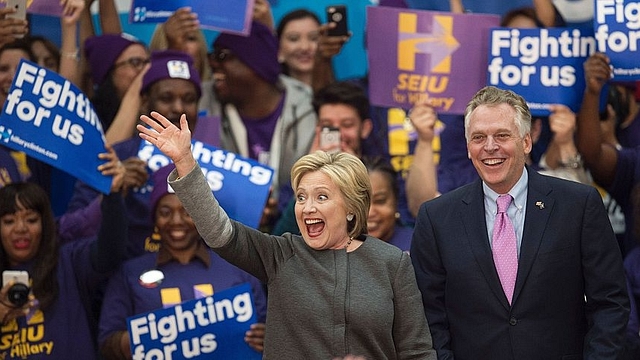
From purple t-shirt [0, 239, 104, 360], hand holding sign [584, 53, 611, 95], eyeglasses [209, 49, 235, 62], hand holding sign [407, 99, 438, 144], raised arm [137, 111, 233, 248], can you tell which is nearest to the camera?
raised arm [137, 111, 233, 248]

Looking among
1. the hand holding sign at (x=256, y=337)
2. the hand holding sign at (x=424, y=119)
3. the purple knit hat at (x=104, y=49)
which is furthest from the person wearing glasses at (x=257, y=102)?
the hand holding sign at (x=256, y=337)

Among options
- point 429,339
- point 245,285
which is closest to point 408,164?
point 245,285

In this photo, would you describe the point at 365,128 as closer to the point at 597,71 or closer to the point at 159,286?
the point at 597,71

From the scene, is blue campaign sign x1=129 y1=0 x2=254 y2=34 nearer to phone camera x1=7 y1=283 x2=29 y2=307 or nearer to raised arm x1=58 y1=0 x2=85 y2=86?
raised arm x1=58 y1=0 x2=85 y2=86

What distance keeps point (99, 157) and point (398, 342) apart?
229cm

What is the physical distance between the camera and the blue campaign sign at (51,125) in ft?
16.9

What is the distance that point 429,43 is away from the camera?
5.72 m

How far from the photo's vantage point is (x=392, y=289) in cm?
344

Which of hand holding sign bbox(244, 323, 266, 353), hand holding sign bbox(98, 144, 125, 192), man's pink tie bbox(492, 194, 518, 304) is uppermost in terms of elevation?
hand holding sign bbox(98, 144, 125, 192)

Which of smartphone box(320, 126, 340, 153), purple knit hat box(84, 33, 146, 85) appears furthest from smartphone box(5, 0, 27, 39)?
smartphone box(320, 126, 340, 153)

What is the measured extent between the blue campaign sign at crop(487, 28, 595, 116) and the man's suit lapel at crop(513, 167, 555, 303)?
1.76 m

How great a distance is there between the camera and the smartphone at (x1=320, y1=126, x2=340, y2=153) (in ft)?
18.7

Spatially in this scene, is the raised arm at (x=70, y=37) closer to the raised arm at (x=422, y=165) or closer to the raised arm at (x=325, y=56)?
the raised arm at (x=325, y=56)

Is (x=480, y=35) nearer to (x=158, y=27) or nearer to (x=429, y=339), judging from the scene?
(x=158, y=27)
